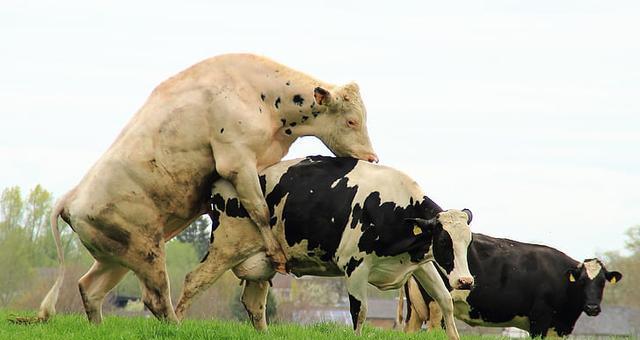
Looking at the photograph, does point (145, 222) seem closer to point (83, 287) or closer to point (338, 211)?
point (83, 287)

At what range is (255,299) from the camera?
46.6 feet

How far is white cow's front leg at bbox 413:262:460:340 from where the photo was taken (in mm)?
13203

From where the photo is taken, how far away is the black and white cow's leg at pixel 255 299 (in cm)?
1408

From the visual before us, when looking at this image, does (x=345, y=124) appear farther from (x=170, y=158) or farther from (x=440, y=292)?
(x=440, y=292)

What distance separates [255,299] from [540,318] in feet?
18.6

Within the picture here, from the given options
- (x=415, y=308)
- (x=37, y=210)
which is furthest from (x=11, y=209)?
(x=415, y=308)

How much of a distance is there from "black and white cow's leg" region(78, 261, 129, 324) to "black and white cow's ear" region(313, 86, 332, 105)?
11.0 feet

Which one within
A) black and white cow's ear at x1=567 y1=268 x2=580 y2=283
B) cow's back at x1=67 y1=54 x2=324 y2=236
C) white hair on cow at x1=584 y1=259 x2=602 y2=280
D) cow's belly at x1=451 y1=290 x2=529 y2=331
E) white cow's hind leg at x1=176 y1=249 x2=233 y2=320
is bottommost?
cow's belly at x1=451 y1=290 x2=529 y2=331

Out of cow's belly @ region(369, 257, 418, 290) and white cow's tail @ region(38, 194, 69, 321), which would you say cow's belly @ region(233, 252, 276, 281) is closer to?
cow's belly @ region(369, 257, 418, 290)

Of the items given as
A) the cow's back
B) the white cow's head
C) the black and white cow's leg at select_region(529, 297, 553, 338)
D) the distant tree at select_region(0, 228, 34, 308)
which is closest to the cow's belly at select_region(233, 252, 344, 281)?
the cow's back

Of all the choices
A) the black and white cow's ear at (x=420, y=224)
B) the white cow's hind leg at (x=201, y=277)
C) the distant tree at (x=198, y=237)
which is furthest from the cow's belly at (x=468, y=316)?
the distant tree at (x=198, y=237)

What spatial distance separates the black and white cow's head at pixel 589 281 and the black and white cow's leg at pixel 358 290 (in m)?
5.36

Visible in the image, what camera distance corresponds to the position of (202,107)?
43.8 ft

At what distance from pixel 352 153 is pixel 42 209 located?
5982 cm
